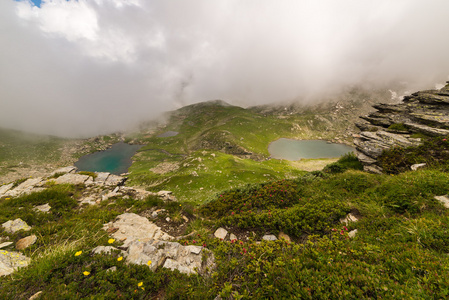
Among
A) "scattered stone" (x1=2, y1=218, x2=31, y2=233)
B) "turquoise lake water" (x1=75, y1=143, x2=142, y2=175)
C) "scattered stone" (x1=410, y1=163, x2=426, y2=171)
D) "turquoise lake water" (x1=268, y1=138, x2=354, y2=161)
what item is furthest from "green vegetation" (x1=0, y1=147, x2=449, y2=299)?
"turquoise lake water" (x1=75, y1=143, x2=142, y2=175)

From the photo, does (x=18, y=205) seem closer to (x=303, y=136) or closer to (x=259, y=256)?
(x=259, y=256)

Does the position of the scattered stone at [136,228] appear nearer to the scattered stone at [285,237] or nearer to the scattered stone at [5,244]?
the scattered stone at [5,244]

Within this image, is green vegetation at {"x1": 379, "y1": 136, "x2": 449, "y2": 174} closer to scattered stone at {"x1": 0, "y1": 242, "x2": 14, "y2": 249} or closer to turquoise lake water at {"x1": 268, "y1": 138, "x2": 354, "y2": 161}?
scattered stone at {"x1": 0, "y1": 242, "x2": 14, "y2": 249}

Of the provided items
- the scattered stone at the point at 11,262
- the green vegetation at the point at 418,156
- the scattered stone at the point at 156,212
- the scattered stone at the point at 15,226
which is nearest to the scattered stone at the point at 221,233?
the scattered stone at the point at 156,212

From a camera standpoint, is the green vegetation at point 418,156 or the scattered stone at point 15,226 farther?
the green vegetation at point 418,156

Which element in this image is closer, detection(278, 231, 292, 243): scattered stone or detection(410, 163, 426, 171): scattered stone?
detection(278, 231, 292, 243): scattered stone

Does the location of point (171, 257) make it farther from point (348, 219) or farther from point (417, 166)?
point (417, 166)

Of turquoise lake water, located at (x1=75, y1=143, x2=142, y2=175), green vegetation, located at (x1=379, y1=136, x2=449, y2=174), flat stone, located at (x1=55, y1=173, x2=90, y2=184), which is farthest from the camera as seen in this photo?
turquoise lake water, located at (x1=75, y1=143, x2=142, y2=175)
